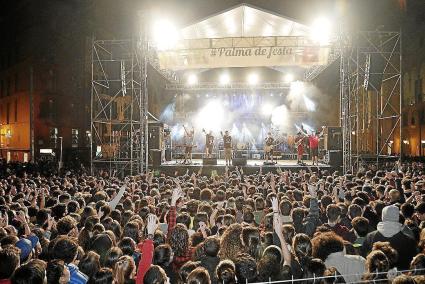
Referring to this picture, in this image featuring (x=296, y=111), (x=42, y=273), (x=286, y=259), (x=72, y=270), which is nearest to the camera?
(x=42, y=273)

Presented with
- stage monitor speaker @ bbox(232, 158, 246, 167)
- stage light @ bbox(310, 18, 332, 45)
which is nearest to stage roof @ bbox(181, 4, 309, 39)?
stage light @ bbox(310, 18, 332, 45)

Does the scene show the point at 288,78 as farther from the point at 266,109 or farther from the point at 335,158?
the point at 335,158

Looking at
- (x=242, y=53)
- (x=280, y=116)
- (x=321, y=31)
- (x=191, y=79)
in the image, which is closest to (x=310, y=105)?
(x=280, y=116)

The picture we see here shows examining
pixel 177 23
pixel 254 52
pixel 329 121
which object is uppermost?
pixel 177 23

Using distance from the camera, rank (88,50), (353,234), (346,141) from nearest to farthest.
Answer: (353,234) → (346,141) → (88,50)

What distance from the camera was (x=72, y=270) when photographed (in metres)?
3.73

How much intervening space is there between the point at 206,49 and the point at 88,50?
17333 millimetres

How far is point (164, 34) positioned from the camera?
19.4 meters

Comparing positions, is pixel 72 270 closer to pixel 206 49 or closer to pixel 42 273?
pixel 42 273

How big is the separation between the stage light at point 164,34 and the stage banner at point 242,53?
315 millimetres

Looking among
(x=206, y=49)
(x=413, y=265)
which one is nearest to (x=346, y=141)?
(x=206, y=49)

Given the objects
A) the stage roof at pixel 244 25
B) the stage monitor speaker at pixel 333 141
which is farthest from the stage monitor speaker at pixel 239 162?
the stage roof at pixel 244 25

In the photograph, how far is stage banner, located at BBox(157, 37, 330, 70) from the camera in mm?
19500

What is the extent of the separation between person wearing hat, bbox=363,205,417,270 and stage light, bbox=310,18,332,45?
49.4ft
